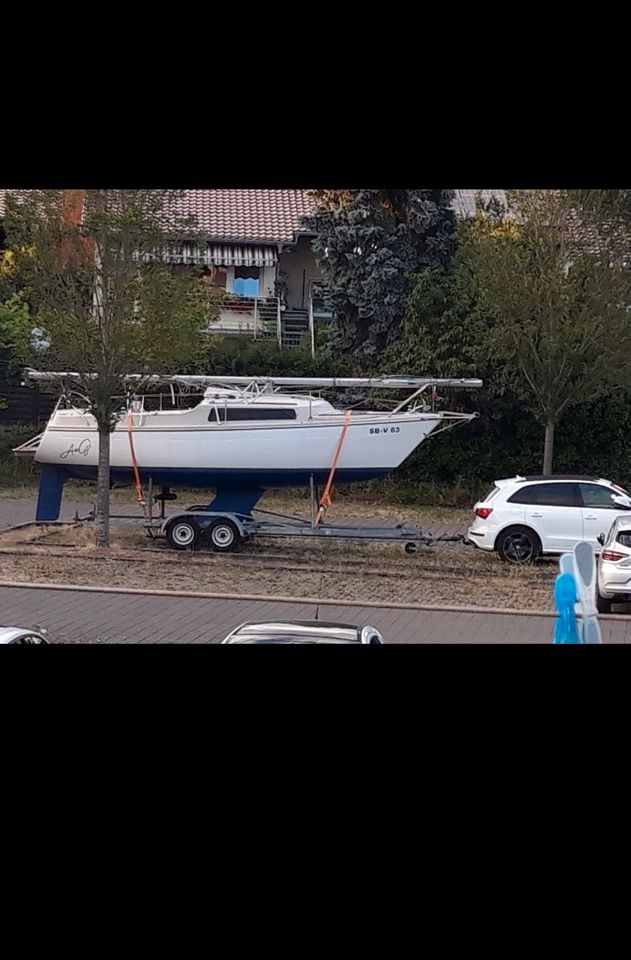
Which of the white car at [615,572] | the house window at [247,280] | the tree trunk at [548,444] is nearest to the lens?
the white car at [615,572]

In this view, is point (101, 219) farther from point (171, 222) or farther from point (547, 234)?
point (547, 234)

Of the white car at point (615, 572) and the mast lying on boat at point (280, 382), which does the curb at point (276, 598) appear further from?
the mast lying on boat at point (280, 382)

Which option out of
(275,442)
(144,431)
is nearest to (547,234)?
(275,442)

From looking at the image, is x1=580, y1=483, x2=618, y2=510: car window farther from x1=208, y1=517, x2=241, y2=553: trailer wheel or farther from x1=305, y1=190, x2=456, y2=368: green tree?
x1=305, y1=190, x2=456, y2=368: green tree

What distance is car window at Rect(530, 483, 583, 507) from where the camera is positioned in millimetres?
15633

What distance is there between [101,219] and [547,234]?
311 inches

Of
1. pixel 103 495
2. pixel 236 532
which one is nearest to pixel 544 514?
pixel 236 532

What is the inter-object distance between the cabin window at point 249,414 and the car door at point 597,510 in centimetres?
472

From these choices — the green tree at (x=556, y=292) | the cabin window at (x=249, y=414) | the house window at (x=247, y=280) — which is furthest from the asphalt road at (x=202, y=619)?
the house window at (x=247, y=280)

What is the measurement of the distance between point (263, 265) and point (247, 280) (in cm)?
77

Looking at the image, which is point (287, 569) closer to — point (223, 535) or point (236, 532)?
point (236, 532)

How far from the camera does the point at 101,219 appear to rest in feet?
49.9

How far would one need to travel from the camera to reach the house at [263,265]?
99.7 feet

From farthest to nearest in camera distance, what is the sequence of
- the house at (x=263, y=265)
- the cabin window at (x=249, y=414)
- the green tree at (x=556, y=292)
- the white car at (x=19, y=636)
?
the house at (x=263, y=265) < the green tree at (x=556, y=292) < the cabin window at (x=249, y=414) < the white car at (x=19, y=636)
